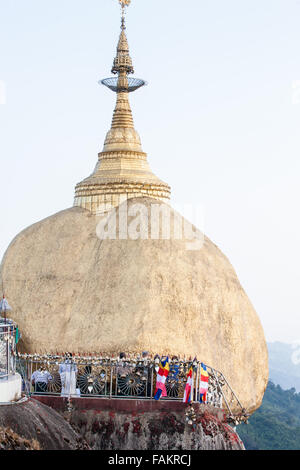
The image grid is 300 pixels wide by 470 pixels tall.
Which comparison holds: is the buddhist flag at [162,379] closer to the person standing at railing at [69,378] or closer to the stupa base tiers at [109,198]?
the person standing at railing at [69,378]

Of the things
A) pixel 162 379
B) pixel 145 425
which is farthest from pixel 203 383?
pixel 145 425

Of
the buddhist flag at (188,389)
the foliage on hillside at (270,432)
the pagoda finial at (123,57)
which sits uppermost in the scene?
the pagoda finial at (123,57)

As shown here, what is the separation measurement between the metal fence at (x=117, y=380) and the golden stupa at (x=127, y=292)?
2.19 m

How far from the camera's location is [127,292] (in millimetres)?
35094

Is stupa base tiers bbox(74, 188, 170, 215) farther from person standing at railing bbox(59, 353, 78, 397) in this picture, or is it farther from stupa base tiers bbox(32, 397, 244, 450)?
stupa base tiers bbox(32, 397, 244, 450)

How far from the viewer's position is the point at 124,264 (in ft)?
118

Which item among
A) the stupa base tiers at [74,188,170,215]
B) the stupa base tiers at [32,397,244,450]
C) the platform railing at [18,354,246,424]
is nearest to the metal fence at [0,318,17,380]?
the platform railing at [18,354,246,424]

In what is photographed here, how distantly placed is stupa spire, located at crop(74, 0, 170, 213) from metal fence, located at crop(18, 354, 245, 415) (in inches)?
372

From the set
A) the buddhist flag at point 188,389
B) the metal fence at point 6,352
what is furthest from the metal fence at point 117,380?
the metal fence at point 6,352

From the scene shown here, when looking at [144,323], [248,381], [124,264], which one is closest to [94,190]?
[124,264]

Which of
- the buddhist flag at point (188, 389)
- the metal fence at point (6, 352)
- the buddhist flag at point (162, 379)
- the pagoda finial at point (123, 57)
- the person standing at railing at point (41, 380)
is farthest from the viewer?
the pagoda finial at point (123, 57)

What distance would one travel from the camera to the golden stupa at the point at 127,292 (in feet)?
113

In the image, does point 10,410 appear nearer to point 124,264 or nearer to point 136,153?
point 124,264
